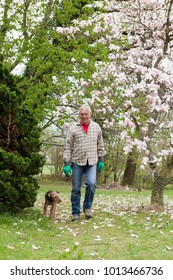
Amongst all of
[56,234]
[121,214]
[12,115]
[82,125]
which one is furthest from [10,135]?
[121,214]

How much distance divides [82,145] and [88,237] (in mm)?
1986

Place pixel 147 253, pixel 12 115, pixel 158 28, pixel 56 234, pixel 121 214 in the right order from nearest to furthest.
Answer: pixel 147 253 < pixel 56 234 < pixel 12 115 < pixel 121 214 < pixel 158 28

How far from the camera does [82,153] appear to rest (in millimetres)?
8164

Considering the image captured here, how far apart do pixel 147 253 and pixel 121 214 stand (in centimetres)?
378

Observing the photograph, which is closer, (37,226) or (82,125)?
(37,226)

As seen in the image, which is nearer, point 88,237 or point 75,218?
point 88,237

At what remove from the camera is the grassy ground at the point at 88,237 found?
5477 millimetres

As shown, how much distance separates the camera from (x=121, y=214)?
9.39 m

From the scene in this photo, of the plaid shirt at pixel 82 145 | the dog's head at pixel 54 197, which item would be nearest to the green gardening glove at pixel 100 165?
the plaid shirt at pixel 82 145

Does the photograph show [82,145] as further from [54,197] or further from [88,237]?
[88,237]

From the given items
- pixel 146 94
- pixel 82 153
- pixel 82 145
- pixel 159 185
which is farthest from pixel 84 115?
pixel 159 185

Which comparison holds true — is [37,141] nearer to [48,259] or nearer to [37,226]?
[37,226]

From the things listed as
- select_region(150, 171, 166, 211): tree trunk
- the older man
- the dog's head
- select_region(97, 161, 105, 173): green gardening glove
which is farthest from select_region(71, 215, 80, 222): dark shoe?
select_region(150, 171, 166, 211): tree trunk

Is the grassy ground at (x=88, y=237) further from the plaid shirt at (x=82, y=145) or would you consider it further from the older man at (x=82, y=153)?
the plaid shirt at (x=82, y=145)
